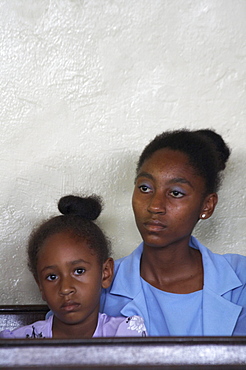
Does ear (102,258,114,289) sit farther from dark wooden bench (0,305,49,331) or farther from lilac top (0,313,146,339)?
dark wooden bench (0,305,49,331)

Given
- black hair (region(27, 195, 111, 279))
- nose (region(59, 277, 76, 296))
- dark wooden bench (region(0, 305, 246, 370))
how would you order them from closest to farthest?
1. dark wooden bench (region(0, 305, 246, 370))
2. nose (region(59, 277, 76, 296))
3. black hair (region(27, 195, 111, 279))

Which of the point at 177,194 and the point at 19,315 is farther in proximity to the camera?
the point at 19,315

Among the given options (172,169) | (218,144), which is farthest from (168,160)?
(218,144)

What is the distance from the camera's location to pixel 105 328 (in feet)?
4.32

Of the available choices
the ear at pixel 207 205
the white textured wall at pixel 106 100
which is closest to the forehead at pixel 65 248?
the ear at pixel 207 205

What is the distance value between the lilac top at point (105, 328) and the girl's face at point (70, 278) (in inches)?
1.2

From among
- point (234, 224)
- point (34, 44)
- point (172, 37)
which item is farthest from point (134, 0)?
point (234, 224)

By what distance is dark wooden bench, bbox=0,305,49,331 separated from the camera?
A: 1562 mm

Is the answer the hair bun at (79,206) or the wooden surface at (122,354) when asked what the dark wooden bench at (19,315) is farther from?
the wooden surface at (122,354)

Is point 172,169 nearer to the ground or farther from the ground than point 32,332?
farther from the ground

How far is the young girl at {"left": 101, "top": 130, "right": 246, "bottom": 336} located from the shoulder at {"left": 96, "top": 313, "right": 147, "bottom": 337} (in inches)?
1.2

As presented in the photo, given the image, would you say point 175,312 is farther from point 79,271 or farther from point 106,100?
point 106,100

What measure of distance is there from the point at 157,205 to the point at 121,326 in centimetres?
31

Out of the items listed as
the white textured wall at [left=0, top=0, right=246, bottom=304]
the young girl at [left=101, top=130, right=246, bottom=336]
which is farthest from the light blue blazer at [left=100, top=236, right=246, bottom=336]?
the white textured wall at [left=0, top=0, right=246, bottom=304]
